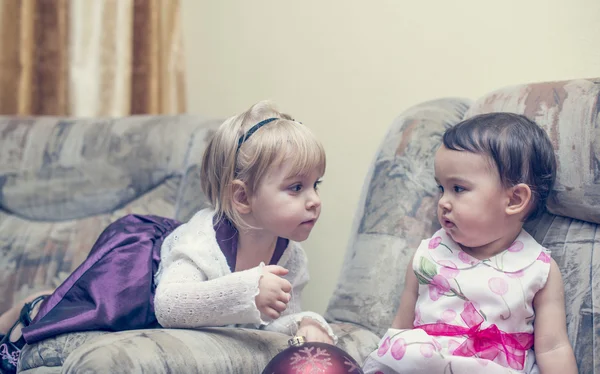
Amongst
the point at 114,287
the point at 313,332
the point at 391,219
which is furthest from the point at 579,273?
the point at 114,287

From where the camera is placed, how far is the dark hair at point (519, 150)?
1.38 meters

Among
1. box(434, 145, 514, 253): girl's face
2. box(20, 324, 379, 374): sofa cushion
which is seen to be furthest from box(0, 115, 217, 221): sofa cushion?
box(434, 145, 514, 253): girl's face

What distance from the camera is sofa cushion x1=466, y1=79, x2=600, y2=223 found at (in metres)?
1.37

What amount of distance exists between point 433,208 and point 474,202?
0.21 m

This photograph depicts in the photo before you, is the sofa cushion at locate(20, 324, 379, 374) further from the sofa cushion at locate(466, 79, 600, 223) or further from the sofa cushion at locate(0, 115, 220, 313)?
the sofa cushion at locate(0, 115, 220, 313)

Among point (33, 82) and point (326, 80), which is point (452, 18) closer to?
point (326, 80)

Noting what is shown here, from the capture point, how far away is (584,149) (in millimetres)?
1382

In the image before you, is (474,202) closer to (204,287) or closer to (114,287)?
(204,287)

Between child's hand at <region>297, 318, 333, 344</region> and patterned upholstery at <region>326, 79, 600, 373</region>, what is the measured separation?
13cm

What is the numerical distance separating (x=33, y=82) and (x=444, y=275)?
186cm

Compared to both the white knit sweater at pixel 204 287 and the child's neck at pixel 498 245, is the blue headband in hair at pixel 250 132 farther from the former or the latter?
the child's neck at pixel 498 245

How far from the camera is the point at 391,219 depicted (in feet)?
5.30

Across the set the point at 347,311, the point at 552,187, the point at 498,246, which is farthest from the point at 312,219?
the point at 552,187

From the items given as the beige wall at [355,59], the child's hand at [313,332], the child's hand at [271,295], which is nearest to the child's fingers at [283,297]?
the child's hand at [271,295]
